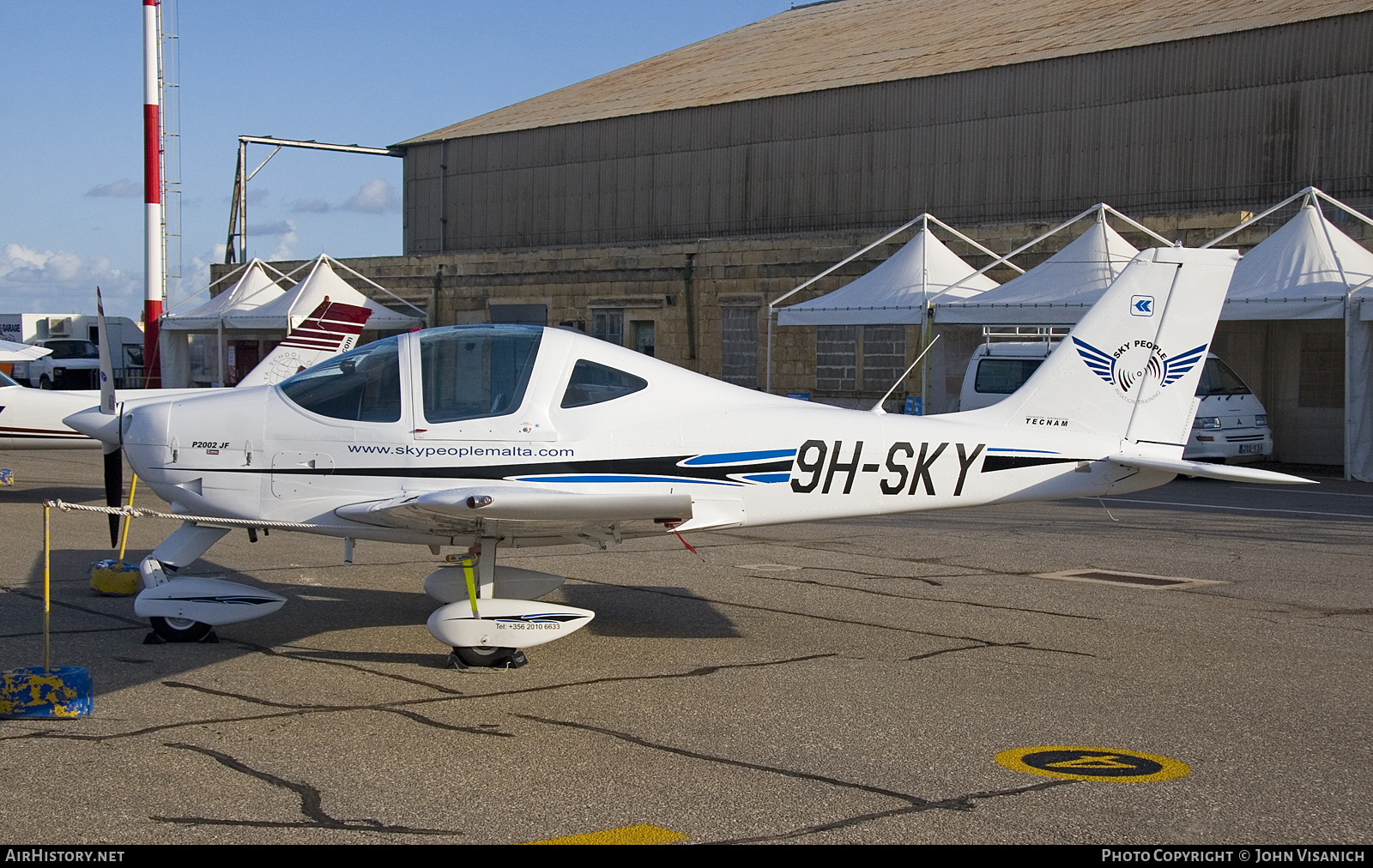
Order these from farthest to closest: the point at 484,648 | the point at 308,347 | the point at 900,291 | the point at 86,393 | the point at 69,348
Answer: the point at 69,348
the point at 900,291
the point at 86,393
the point at 308,347
the point at 484,648

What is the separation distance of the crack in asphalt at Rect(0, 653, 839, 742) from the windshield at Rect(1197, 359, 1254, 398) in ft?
46.6

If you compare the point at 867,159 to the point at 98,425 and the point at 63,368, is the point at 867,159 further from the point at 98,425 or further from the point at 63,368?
the point at 98,425

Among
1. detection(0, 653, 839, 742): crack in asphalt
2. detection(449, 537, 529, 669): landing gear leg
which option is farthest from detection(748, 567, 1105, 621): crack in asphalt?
detection(449, 537, 529, 669): landing gear leg

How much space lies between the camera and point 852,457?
26.1ft

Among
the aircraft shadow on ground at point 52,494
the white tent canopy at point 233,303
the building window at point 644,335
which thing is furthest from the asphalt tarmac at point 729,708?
the white tent canopy at point 233,303

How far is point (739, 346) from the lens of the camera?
3047 cm

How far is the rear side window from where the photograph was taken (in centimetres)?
2055

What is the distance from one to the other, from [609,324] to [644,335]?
1034mm

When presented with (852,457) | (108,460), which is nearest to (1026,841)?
(852,457)

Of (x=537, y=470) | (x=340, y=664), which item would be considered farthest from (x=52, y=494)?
(x=537, y=470)

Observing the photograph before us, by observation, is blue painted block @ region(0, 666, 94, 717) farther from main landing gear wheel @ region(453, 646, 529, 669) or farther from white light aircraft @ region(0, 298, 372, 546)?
white light aircraft @ region(0, 298, 372, 546)

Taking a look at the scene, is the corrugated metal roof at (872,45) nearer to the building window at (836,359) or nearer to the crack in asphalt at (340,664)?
the building window at (836,359)

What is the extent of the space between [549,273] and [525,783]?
96.4ft

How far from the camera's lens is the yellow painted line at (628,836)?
4.47 meters
